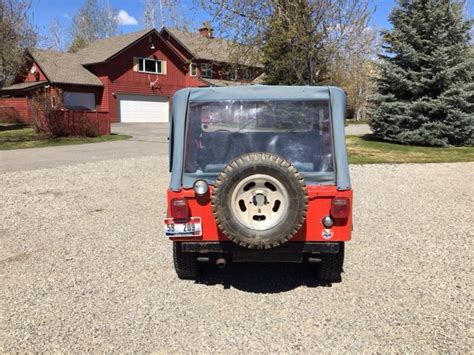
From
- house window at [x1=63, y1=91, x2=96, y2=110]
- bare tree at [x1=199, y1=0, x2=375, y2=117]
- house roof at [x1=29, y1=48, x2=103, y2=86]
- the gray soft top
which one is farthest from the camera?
house window at [x1=63, y1=91, x2=96, y2=110]

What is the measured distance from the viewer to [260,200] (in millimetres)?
3807

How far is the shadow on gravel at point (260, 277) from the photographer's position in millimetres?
4469

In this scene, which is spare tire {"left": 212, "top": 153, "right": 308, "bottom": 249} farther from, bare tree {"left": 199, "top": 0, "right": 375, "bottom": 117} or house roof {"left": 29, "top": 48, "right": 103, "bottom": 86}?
house roof {"left": 29, "top": 48, "right": 103, "bottom": 86}

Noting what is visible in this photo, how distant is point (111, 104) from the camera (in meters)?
34.5

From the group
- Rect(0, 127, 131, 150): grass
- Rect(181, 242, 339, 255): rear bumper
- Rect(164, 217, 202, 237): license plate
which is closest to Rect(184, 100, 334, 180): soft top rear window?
Rect(164, 217, 202, 237): license plate

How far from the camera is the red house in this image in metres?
32.5

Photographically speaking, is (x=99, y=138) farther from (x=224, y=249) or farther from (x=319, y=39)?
(x=224, y=249)

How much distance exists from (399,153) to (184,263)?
13360mm

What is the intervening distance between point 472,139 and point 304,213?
17.2 meters

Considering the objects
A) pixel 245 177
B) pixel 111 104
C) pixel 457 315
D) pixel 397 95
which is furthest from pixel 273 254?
pixel 111 104

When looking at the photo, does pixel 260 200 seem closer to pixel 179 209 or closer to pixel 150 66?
pixel 179 209

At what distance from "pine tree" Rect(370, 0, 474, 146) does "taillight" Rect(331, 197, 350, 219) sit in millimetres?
15566

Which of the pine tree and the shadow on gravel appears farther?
the pine tree

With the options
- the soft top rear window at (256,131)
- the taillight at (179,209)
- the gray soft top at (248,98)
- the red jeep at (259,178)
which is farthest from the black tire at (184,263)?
the soft top rear window at (256,131)
